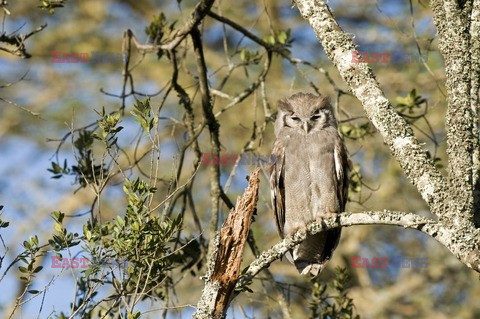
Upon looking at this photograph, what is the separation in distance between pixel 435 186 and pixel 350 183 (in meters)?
2.13

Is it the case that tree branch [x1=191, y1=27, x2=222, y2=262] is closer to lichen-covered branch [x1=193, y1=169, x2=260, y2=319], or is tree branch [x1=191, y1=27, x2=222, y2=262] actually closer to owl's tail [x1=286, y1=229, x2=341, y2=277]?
owl's tail [x1=286, y1=229, x2=341, y2=277]

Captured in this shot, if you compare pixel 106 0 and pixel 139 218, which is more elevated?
pixel 106 0

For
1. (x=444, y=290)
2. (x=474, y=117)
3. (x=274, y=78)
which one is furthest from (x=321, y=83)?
(x=474, y=117)

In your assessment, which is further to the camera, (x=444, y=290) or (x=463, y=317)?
(x=444, y=290)

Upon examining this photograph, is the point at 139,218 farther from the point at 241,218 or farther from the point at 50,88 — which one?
the point at 50,88

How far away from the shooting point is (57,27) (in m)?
11.4

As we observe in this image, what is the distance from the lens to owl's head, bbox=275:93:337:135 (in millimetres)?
5816

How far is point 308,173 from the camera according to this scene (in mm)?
5566

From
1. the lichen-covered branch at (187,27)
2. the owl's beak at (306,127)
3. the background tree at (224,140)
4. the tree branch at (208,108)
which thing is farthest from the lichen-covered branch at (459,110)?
the owl's beak at (306,127)

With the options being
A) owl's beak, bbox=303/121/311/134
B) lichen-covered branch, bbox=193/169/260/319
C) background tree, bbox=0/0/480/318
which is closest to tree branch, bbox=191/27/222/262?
background tree, bbox=0/0/480/318

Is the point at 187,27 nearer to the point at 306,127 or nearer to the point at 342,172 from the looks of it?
the point at 306,127

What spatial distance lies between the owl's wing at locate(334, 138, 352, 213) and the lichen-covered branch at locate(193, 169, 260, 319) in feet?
6.33

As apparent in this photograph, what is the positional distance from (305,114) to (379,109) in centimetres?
239

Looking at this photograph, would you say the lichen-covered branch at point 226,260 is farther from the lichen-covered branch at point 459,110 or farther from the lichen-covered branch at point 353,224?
the lichen-covered branch at point 459,110
